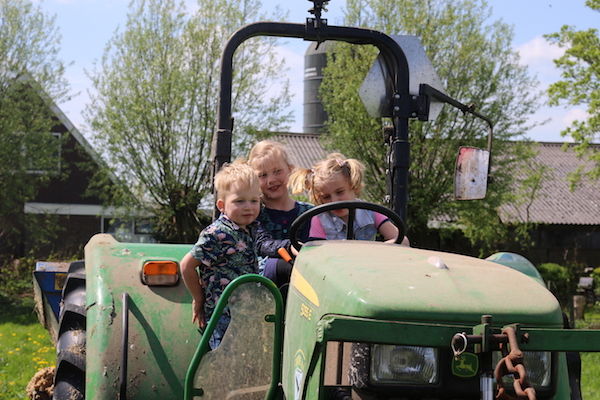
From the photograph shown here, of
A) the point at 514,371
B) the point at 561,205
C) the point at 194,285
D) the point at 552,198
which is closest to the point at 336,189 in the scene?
the point at 194,285

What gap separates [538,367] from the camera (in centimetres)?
277

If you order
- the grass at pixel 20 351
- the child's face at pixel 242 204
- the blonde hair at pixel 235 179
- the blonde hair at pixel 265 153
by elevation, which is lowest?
the grass at pixel 20 351

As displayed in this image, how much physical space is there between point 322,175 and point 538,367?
1497mm

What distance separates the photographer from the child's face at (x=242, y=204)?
3.50 m

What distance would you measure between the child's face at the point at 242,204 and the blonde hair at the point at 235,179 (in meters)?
0.01

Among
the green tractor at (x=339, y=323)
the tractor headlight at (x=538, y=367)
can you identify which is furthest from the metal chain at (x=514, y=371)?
the tractor headlight at (x=538, y=367)

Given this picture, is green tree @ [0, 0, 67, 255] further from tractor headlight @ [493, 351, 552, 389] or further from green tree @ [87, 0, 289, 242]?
tractor headlight @ [493, 351, 552, 389]

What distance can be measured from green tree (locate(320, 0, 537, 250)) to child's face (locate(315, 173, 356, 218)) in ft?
49.5

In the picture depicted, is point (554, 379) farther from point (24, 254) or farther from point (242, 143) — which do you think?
point (24, 254)

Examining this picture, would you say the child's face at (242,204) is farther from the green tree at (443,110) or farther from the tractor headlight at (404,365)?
the green tree at (443,110)

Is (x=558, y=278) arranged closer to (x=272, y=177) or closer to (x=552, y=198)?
(x=552, y=198)

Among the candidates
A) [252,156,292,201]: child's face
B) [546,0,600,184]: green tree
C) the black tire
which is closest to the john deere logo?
[252,156,292,201]: child's face

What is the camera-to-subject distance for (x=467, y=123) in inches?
765

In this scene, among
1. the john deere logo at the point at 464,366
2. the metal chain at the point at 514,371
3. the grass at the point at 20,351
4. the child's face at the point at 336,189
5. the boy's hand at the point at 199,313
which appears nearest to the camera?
the metal chain at the point at 514,371
